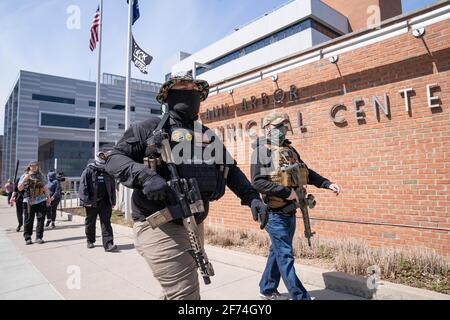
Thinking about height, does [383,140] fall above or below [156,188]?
above

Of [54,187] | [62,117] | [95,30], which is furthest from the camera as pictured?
[62,117]

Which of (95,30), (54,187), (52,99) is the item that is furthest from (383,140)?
(52,99)

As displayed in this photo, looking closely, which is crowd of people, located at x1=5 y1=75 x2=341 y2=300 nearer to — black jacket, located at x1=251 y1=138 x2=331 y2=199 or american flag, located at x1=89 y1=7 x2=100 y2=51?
black jacket, located at x1=251 y1=138 x2=331 y2=199

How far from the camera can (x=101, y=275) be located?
437 centimetres

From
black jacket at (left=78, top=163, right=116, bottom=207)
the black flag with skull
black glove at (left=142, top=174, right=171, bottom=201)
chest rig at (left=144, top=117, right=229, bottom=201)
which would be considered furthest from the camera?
the black flag with skull

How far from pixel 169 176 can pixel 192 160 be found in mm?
204

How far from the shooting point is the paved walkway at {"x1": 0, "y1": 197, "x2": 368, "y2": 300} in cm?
358

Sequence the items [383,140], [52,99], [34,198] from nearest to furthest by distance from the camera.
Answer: [383,140] → [34,198] → [52,99]

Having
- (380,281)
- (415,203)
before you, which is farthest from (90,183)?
(415,203)

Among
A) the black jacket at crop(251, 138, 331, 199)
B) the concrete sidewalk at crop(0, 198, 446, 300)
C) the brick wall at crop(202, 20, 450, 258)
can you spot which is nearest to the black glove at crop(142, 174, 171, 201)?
the black jacket at crop(251, 138, 331, 199)

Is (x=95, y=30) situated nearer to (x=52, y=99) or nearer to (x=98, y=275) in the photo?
(x=98, y=275)

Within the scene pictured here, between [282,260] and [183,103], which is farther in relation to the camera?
[282,260]
